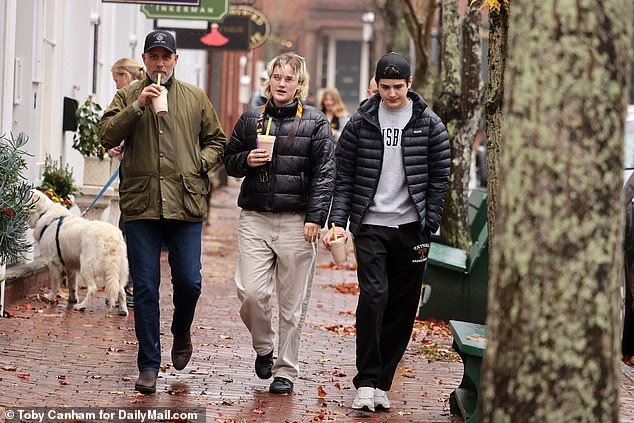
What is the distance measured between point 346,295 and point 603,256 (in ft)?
33.6

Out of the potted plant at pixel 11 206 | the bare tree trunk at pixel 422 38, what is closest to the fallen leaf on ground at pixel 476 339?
the potted plant at pixel 11 206

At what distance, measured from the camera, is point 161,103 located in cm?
712

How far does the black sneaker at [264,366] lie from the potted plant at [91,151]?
5.66 metres

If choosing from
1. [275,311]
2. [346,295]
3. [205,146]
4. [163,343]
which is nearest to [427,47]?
[346,295]

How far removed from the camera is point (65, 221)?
10.8 m

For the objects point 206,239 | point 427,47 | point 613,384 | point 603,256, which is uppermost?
point 427,47

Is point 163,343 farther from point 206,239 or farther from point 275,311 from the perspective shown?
point 206,239

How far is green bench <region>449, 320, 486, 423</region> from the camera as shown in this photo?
6.75m

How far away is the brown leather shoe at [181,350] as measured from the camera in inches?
311

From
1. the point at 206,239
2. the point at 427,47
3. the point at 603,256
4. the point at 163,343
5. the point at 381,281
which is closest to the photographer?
the point at 603,256

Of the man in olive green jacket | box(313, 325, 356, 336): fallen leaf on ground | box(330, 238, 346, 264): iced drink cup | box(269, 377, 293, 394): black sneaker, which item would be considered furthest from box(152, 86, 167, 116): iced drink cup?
box(313, 325, 356, 336): fallen leaf on ground

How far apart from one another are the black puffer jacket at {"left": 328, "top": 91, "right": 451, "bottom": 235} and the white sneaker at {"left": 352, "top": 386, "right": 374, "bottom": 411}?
90 cm

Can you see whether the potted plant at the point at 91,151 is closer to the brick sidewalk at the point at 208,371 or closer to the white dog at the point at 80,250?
the brick sidewalk at the point at 208,371

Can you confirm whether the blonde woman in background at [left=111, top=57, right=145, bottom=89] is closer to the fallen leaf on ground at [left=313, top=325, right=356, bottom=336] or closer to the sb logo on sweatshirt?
the fallen leaf on ground at [left=313, top=325, right=356, bottom=336]
